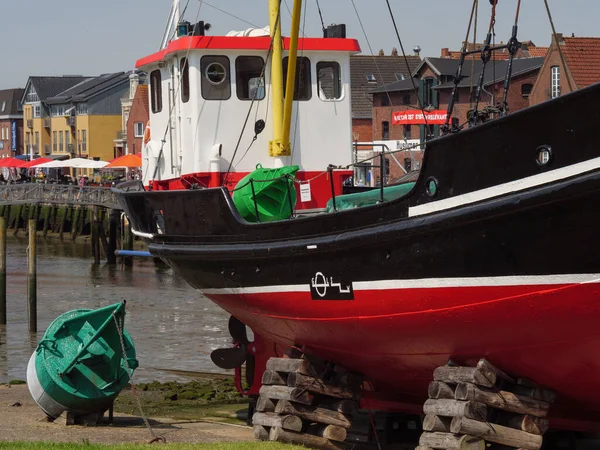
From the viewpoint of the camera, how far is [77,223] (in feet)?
182

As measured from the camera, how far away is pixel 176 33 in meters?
13.9

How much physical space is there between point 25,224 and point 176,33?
48.3 metres

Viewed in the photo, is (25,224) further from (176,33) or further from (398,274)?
(398,274)

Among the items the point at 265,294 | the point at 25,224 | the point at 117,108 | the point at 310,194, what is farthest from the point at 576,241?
the point at 117,108

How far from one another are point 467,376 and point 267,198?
3.02 meters

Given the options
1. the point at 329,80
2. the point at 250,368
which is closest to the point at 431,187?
the point at 250,368

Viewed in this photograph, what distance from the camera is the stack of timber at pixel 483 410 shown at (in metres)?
8.64

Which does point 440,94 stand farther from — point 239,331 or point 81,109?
point 81,109

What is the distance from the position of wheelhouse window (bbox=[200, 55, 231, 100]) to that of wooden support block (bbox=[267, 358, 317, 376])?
3.69 meters

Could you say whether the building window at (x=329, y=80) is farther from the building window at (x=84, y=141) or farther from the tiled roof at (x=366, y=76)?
the building window at (x=84, y=141)

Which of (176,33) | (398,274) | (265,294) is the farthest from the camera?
(176,33)

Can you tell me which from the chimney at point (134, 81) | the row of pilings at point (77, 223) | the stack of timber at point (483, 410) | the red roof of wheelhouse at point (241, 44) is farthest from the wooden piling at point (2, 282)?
the chimney at point (134, 81)

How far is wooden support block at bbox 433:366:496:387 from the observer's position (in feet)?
28.7

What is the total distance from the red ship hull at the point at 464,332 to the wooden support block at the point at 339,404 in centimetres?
31
